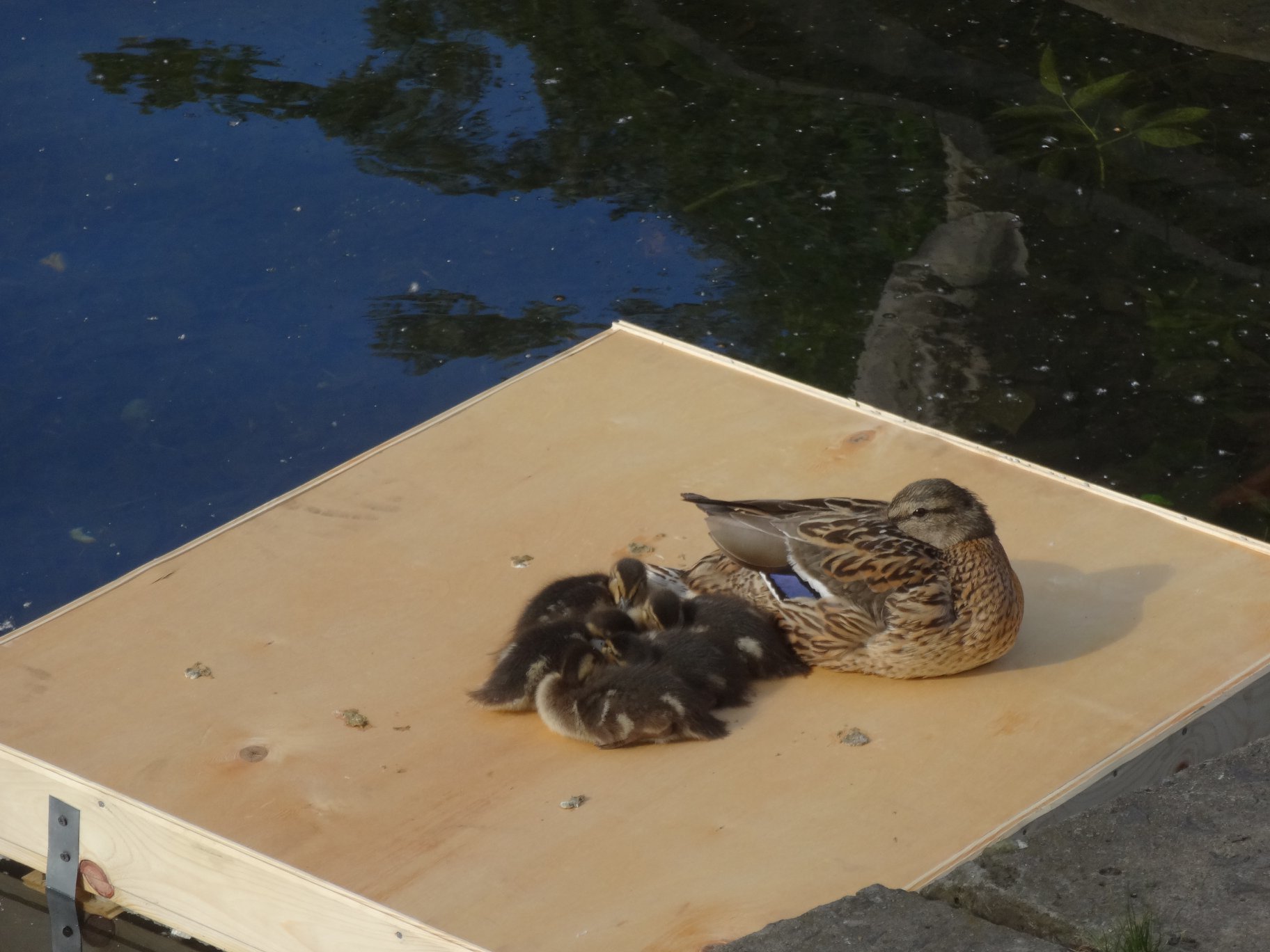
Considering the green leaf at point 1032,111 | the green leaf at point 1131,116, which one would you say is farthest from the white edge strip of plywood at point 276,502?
the green leaf at point 1131,116

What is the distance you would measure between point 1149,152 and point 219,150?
4043 mm

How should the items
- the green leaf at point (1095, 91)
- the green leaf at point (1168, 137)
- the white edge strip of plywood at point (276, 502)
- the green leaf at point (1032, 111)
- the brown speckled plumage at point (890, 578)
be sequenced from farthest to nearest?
the green leaf at point (1095, 91)
the green leaf at point (1032, 111)
the green leaf at point (1168, 137)
the white edge strip of plywood at point (276, 502)
the brown speckled plumage at point (890, 578)

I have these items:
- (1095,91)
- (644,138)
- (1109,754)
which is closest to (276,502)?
(1109,754)

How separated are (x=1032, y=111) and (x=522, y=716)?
17.0 feet

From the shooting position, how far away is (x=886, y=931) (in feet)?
8.12

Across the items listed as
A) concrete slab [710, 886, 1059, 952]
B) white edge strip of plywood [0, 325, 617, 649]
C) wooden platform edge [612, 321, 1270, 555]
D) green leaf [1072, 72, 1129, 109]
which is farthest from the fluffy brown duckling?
green leaf [1072, 72, 1129, 109]

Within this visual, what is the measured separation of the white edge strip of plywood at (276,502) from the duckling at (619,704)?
3.94ft

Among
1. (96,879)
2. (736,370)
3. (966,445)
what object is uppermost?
(966,445)

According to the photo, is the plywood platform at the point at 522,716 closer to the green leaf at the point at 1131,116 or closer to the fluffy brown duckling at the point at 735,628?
the fluffy brown duckling at the point at 735,628

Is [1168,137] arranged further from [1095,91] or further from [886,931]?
[886,931]

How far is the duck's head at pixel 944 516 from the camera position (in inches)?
137

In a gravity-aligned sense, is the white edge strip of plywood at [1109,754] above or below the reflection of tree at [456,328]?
above

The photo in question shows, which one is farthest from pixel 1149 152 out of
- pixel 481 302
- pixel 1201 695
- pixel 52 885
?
pixel 52 885

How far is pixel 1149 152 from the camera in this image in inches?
292
